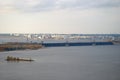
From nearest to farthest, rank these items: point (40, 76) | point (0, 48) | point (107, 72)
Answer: point (40, 76)
point (107, 72)
point (0, 48)

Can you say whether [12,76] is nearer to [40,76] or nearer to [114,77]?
[40,76]

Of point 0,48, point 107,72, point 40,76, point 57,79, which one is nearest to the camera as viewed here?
point 57,79

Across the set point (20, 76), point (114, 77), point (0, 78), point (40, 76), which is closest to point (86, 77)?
point (114, 77)

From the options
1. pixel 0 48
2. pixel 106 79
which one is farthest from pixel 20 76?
pixel 0 48

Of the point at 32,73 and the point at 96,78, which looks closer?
the point at 96,78

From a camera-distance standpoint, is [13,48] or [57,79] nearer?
[57,79]

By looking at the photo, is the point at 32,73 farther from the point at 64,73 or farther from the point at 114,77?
the point at 114,77

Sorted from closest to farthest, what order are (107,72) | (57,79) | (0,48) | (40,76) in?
(57,79)
(40,76)
(107,72)
(0,48)

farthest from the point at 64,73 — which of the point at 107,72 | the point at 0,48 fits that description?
the point at 0,48
